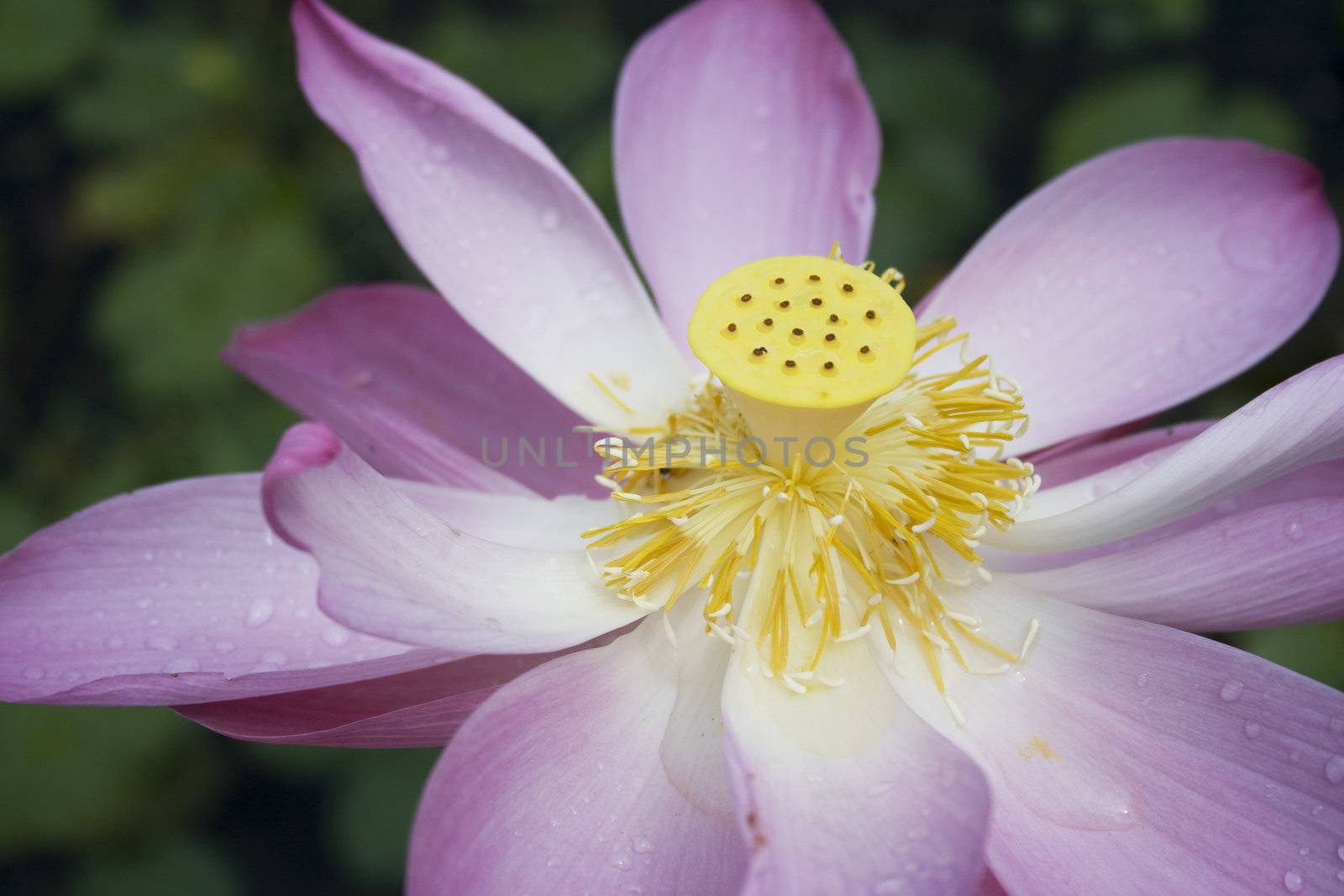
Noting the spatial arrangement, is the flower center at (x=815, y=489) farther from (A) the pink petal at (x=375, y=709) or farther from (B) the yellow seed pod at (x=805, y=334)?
(A) the pink petal at (x=375, y=709)

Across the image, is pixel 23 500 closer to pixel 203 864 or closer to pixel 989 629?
pixel 203 864

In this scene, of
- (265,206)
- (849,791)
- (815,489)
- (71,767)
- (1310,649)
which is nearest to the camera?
(849,791)

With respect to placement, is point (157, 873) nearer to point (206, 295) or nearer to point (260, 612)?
point (206, 295)

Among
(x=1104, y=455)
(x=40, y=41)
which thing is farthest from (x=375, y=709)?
(x=40, y=41)

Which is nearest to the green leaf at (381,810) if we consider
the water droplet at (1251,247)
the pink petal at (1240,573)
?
the pink petal at (1240,573)

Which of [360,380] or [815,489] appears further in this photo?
[360,380]

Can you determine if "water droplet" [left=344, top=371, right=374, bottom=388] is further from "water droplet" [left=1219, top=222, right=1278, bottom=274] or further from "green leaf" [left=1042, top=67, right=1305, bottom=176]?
"green leaf" [left=1042, top=67, right=1305, bottom=176]

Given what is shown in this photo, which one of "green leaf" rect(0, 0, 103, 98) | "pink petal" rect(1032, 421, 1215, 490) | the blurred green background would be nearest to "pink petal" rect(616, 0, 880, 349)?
"pink petal" rect(1032, 421, 1215, 490)
